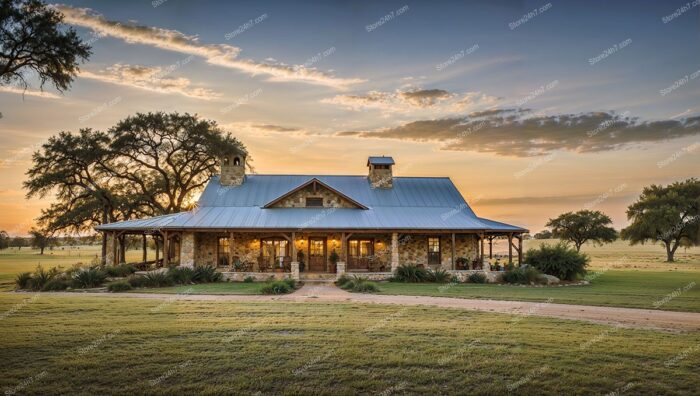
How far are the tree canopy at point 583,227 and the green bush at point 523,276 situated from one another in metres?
28.0

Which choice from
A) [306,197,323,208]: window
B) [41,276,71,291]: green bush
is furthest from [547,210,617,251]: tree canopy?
[41,276,71,291]: green bush

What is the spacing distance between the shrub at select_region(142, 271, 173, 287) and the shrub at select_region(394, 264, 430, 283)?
35.7 ft

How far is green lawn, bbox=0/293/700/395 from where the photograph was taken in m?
6.74

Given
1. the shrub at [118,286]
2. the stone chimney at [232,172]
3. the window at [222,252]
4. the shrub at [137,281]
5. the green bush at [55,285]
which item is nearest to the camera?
the shrub at [118,286]

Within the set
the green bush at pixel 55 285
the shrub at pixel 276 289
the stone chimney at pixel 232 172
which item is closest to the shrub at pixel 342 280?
the shrub at pixel 276 289

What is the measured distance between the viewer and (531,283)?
21891 mm

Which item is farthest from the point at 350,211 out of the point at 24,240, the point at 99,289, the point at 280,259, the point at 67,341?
the point at 24,240

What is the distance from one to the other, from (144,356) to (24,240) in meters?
126

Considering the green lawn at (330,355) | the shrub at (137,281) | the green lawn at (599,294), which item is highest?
the shrub at (137,281)

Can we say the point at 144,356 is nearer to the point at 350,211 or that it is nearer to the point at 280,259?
the point at 280,259

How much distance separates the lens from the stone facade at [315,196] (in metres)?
26.8

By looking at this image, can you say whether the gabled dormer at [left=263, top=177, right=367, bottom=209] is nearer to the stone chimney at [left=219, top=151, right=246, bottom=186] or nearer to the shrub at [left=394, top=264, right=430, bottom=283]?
the stone chimney at [left=219, top=151, right=246, bottom=186]

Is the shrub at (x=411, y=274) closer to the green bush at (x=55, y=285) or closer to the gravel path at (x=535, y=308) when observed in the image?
the gravel path at (x=535, y=308)

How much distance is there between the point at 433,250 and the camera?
1038 inches
